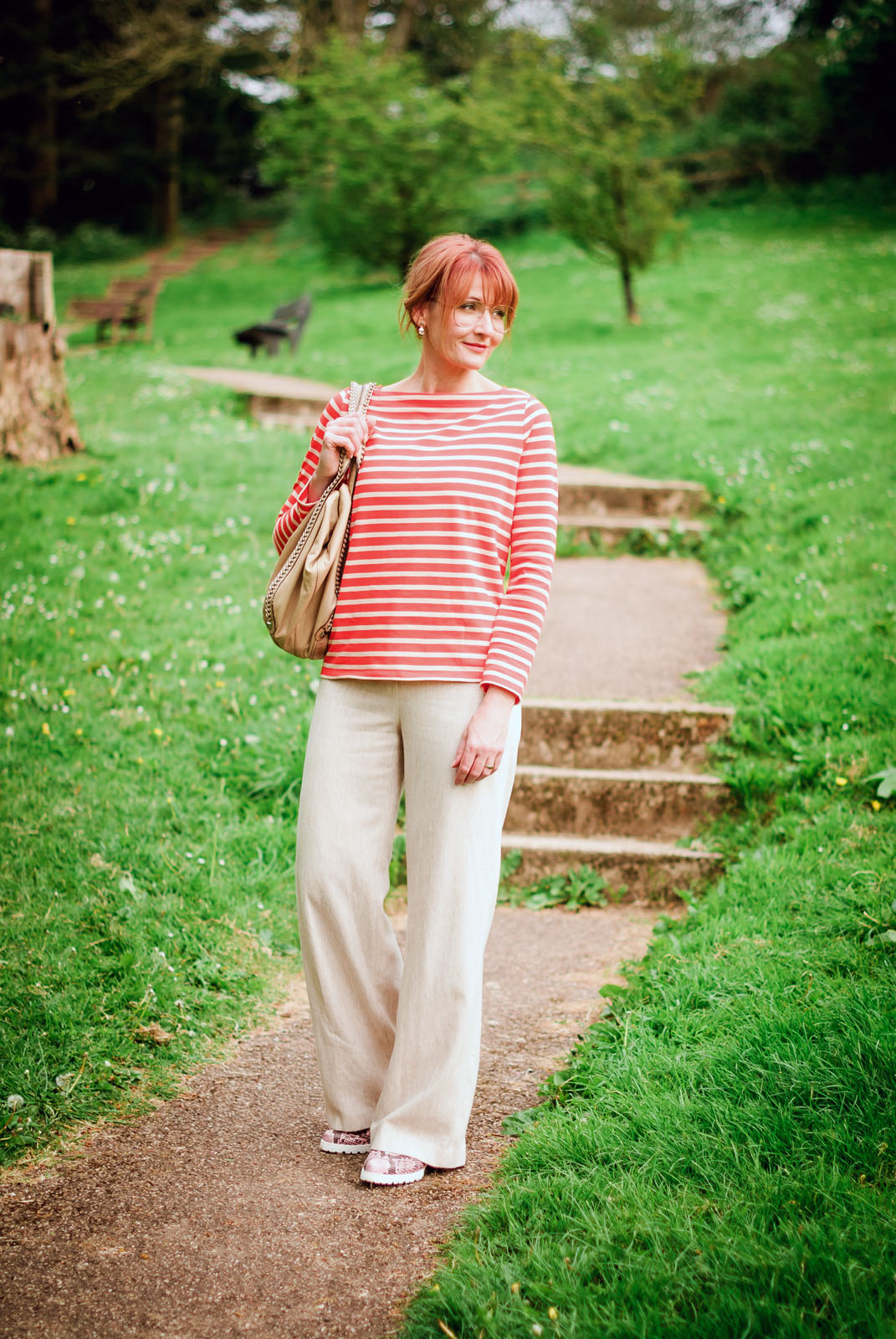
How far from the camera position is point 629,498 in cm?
786

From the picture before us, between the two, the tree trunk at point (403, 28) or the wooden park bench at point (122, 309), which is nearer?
the wooden park bench at point (122, 309)

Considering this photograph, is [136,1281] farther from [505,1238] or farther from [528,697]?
[528,697]

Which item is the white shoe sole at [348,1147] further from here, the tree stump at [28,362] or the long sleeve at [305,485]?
the tree stump at [28,362]

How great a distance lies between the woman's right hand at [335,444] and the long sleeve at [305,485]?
3cm

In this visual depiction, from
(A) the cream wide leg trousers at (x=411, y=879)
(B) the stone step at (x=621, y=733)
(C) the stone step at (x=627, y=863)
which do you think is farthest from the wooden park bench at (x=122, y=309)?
(A) the cream wide leg trousers at (x=411, y=879)

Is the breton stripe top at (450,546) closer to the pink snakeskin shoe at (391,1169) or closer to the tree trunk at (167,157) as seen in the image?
the pink snakeskin shoe at (391,1169)

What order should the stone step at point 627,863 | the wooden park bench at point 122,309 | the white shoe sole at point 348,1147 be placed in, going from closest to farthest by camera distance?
1. the white shoe sole at point 348,1147
2. the stone step at point 627,863
3. the wooden park bench at point 122,309

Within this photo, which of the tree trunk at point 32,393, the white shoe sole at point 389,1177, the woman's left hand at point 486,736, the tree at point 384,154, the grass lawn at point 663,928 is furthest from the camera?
the tree at point 384,154

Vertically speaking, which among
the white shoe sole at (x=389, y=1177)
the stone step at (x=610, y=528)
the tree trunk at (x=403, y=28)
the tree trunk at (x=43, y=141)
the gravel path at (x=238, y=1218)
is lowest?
the gravel path at (x=238, y=1218)

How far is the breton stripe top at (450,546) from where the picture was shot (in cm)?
253

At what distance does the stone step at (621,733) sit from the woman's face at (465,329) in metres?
2.48

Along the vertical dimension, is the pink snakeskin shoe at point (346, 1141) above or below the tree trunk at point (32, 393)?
below

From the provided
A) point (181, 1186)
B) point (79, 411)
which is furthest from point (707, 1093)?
point (79, 411)

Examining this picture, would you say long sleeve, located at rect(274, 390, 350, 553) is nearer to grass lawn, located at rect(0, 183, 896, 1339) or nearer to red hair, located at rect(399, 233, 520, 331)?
red hair, located at rect(399, 233, 520, 331)
